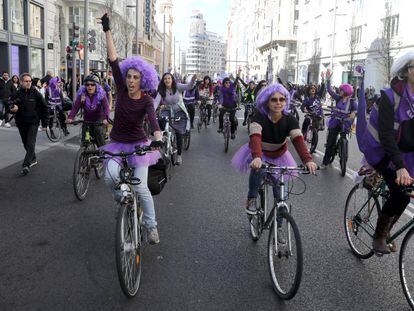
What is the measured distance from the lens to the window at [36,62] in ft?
93.7

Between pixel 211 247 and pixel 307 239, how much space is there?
1.17 metres

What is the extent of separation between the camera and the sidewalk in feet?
33.4

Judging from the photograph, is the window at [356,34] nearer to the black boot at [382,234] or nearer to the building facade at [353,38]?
the building facade at [353,38]

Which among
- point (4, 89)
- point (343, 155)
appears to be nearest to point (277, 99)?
point (343, 155)

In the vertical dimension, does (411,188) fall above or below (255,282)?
above

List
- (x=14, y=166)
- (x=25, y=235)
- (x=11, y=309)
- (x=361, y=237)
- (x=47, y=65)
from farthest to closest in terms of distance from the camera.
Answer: (x=47, y=65), (x=14, y=166), (x=25, y=235), (x=361, y=237), (x=11, y=309)

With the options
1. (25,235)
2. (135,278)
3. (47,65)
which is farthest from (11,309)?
(47,65)

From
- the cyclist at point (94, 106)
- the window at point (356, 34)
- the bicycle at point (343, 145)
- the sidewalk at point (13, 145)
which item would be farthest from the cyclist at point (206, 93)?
the window at point (356, 34)

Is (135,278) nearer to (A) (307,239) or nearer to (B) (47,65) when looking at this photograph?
(A) (307,239)

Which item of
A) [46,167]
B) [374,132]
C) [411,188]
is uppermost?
[374,132]

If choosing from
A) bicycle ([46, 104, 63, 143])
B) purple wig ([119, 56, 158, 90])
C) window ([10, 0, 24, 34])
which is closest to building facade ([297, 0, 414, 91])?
window ([10, 0, 24, 34])

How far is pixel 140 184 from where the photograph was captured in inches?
177

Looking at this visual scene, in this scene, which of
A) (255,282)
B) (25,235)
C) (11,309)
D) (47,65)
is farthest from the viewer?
(47,65)

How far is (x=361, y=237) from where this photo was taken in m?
4.90
